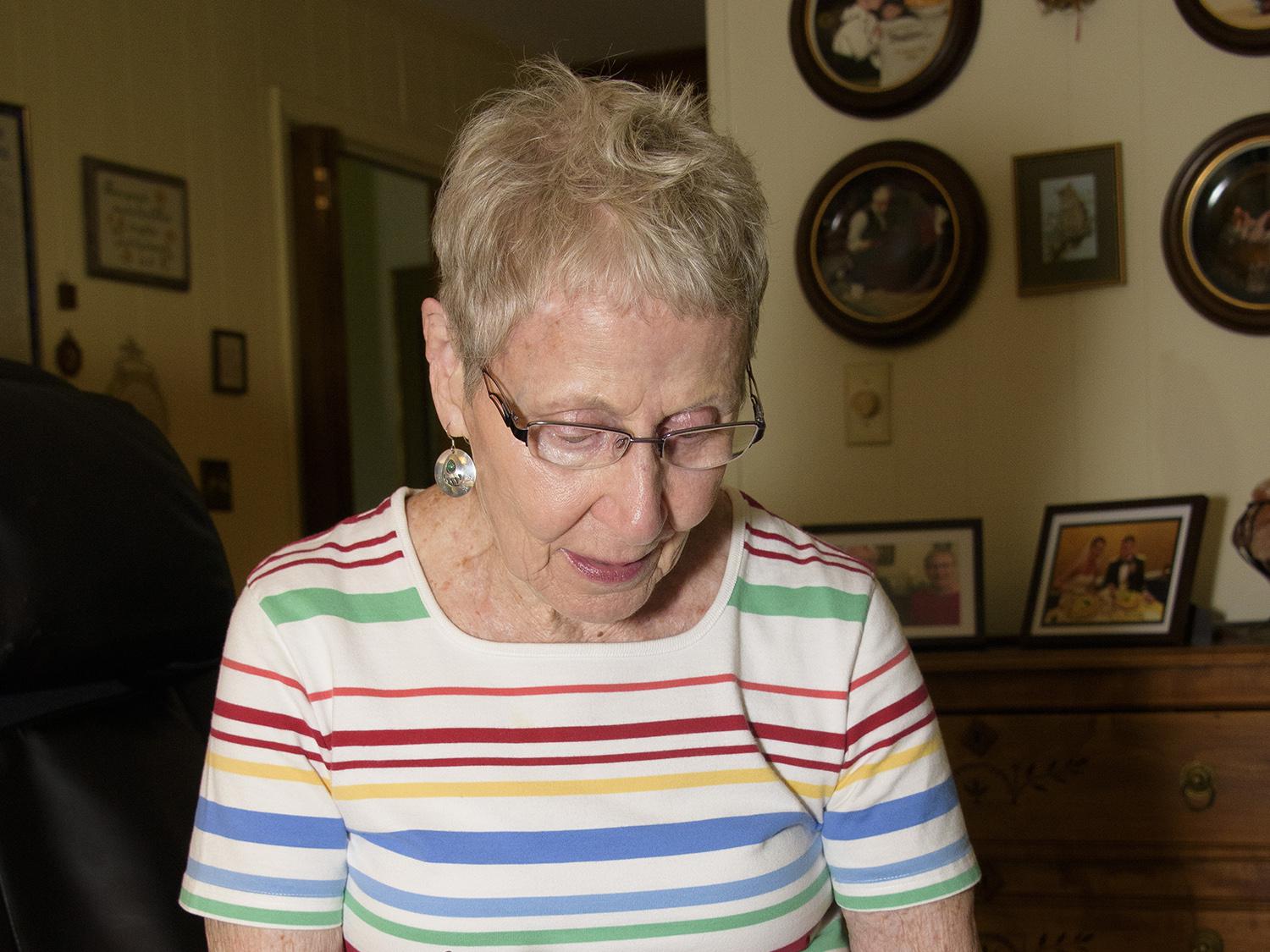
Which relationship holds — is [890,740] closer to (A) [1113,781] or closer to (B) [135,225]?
(A) [1113,781]

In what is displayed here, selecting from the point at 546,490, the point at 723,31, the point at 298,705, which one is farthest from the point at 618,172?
the point at 723,31

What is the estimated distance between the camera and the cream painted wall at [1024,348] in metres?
2.21

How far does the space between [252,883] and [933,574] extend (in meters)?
1.51

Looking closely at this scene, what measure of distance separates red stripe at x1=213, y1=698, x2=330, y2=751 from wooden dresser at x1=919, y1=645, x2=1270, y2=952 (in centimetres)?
119

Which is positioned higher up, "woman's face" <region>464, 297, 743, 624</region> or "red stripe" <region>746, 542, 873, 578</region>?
"woman's face" <region>464, 297, 743, 624</region>

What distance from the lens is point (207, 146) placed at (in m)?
3.40

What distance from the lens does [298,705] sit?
1.06 metres

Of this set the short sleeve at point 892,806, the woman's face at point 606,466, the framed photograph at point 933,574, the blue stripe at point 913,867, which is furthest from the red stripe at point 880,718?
the framed photograph at point 933,574

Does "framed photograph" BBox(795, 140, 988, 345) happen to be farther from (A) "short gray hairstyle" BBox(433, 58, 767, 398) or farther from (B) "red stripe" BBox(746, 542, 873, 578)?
(A) "short gray hairstyle" BBox(433, 58, 767, 398)

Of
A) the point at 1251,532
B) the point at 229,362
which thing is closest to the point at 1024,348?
the point at 1251,532

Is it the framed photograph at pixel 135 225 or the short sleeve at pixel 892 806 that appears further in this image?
the framed photograph at pixel 135 225

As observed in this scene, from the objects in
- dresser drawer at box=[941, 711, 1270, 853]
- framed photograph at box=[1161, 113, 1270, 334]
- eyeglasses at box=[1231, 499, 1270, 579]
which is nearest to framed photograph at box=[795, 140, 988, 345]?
framed photograph at box=[1161, 113, 1270, 334]

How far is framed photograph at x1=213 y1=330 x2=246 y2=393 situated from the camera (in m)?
3.39

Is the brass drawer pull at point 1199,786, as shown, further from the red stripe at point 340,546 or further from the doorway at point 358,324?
the doorway at point 358,324
